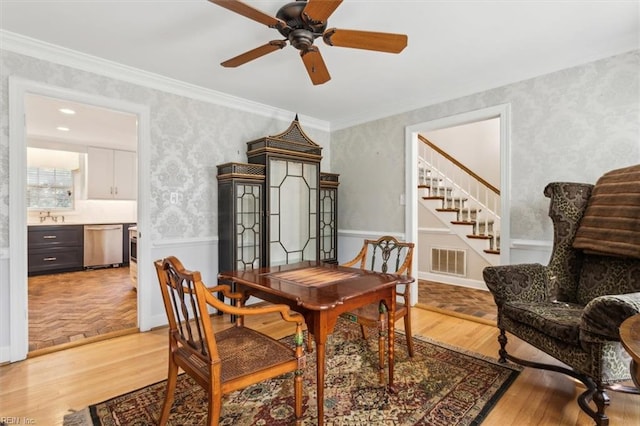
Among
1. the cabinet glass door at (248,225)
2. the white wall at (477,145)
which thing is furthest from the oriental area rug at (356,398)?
the white wall at (477,145)

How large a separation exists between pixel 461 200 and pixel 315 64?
372cm

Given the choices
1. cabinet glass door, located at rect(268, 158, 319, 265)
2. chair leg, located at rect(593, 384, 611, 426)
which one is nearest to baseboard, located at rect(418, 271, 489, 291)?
cabinet glass door, located at rect(268, 158, 319, 265)

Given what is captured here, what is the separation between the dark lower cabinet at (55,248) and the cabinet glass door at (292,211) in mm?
4409

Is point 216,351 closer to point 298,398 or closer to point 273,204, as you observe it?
point 298,398

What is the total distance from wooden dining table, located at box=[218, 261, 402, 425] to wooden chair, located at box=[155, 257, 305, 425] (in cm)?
9

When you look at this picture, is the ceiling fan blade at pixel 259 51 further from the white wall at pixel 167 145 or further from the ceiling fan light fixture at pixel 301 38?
the white wall at pixel 167 145

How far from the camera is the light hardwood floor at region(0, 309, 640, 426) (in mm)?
1735

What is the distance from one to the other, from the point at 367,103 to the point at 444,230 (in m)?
2.33

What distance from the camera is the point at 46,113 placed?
13.7ft

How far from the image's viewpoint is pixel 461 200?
4.95m

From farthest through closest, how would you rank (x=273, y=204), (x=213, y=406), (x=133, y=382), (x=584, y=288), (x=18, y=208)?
(x=273, y=204) < (x=18, y=208) < (x=584, y=288) < (x=133, y=382) < (x=213, y=406)

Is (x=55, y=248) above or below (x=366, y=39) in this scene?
below

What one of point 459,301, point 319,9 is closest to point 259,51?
point 319,9

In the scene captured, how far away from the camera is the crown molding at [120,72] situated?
2.37 metres
